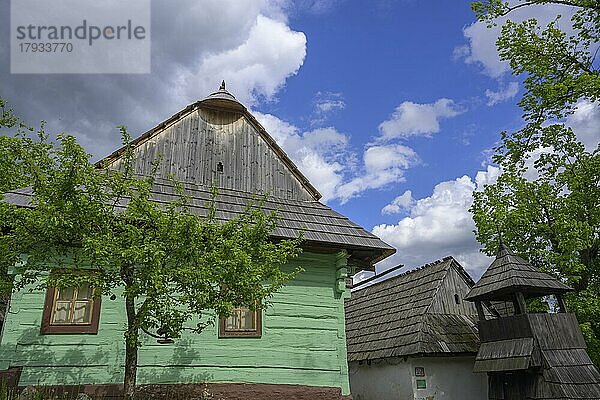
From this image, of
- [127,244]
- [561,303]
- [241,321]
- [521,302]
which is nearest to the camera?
[127,244]

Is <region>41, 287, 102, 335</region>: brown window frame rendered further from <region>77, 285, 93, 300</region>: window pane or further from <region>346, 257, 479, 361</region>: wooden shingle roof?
<region>346, 257, 479, 361</region>: wooden shingle roof

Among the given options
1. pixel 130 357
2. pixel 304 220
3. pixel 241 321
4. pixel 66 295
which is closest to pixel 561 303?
pixel 304 220

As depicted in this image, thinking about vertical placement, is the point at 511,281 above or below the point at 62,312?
above

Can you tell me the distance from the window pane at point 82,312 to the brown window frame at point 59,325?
72 mm

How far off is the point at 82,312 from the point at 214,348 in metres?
2.41

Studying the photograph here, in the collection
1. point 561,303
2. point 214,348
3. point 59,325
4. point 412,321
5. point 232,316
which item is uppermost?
point 561,303

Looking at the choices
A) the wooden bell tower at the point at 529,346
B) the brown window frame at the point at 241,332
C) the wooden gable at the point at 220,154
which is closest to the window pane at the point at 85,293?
the brown window frame at the point at 241,332

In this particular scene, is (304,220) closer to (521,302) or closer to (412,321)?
(412,321)

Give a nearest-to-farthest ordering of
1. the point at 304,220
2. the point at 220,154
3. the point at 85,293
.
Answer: the point at 85,293 < the point at 304,220 < the point at 220,154

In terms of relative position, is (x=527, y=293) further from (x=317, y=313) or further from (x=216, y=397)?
(x=216, y=397)

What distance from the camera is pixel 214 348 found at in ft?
28.6

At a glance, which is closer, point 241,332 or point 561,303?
point 241,332

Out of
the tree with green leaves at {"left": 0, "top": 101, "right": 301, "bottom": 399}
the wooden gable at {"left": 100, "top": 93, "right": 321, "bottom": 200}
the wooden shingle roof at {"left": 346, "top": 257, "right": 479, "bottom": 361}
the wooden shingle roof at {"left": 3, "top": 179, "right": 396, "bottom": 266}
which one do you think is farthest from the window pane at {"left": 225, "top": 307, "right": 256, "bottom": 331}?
the wooden shingle roof at {"left": 346, "top": 257, "right": 479, "bottom": 361}

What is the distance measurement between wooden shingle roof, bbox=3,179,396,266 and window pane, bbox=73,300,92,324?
1.89 m
